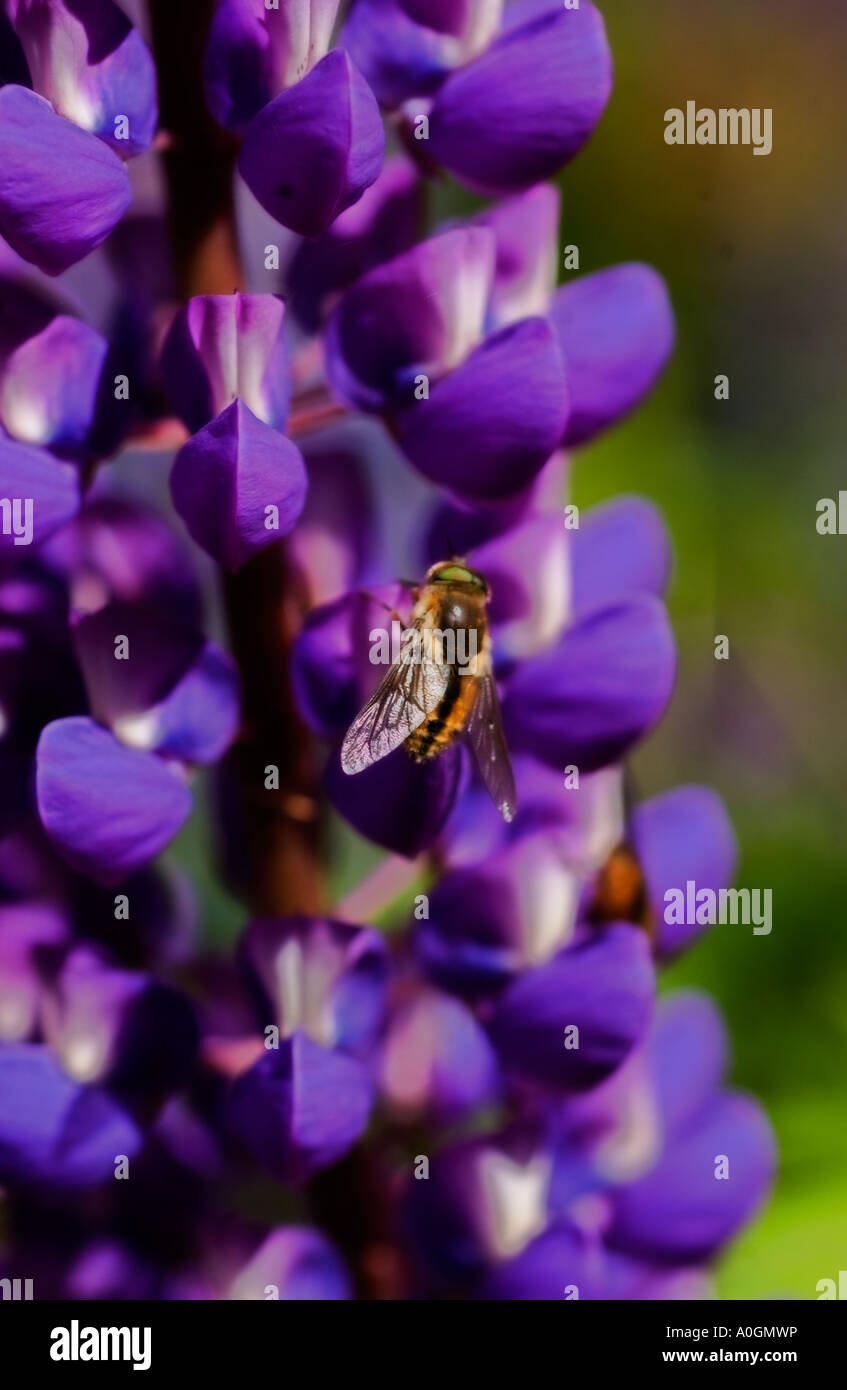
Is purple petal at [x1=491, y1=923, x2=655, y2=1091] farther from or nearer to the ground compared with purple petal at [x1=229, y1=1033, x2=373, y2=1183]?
farther from the ground

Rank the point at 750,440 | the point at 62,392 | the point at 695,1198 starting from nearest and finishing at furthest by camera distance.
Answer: the point at 62,392, the point at 695,1198, the point at 750,440

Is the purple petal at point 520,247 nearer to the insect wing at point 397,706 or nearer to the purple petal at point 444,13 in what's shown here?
the purple petal at point 444,13

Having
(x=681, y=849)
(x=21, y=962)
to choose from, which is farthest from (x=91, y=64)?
(x=681, y=849)

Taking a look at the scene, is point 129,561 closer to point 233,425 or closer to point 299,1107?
point 233,425

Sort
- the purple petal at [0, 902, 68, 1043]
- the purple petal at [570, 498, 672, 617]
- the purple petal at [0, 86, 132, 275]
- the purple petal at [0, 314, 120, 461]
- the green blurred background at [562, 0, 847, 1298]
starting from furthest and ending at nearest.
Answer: the green blurred background at [562, 0, 847, 1298], the purple petal at [570, 498, 672, 617], the purple petal at [0, 902, 68, 1043], the purple petal at [0, 314, 120, 461], the purple petal at [0, 86, 132, 275]

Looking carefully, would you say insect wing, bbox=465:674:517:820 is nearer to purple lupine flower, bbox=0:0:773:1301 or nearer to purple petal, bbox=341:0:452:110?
purple lupine flower, bbox=0:0:773:1301

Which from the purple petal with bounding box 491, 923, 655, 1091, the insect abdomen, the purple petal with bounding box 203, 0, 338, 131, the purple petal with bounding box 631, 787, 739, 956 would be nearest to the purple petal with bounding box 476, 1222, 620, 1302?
the purple petal with bounding box 491, 923, 655, 1091

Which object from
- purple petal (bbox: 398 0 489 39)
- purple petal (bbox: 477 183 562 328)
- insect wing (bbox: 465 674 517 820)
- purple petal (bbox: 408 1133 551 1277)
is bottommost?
purple petal (bbox: 408 1133 551 1277)
